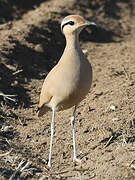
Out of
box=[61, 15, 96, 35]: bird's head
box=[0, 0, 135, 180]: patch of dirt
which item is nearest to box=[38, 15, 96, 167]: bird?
box=[61, 15, 96, 35]: bird's head

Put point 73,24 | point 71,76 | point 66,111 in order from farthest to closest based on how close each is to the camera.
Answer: point 66,111 < point 73,24 < point 71,76

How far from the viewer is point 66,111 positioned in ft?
21.8

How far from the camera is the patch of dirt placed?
4.99 metres

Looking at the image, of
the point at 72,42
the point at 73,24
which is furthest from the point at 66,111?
the point at 73,24

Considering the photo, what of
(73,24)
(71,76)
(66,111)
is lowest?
(71,76)

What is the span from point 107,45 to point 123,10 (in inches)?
94.0

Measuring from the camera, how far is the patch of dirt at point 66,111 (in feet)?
16.4

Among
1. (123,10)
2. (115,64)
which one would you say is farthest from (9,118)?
(123,10)

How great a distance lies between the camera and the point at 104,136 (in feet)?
18.3

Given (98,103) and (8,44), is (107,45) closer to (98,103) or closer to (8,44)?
(8,44)

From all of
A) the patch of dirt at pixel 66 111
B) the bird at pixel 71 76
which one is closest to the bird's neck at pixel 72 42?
the bird at pixel 71 76

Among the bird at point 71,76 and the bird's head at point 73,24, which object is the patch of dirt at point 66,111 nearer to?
the bird at point 71,76

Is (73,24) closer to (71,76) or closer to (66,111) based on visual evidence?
(71,76)

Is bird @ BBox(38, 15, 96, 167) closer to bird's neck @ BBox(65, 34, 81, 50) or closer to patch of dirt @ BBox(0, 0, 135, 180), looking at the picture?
bird's neck @ BBox(65, 34, 81, 50)
